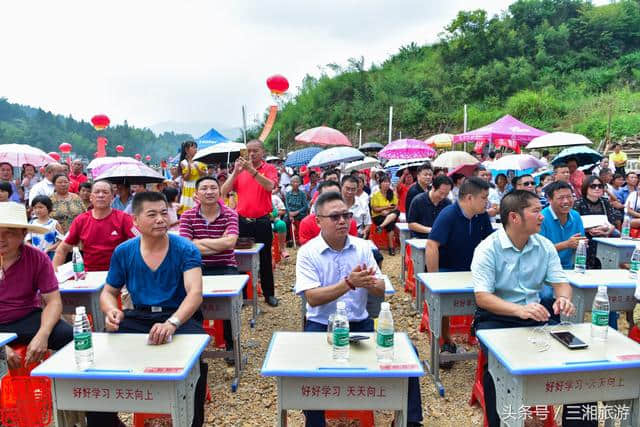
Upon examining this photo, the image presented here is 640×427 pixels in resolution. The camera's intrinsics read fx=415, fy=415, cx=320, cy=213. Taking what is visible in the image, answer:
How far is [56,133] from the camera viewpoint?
69.8 meters

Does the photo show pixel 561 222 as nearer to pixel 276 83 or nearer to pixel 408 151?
pixel 276 83

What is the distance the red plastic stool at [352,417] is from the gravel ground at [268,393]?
0.22 m

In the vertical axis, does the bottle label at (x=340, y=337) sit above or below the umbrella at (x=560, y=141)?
below

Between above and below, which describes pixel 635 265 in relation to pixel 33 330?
above

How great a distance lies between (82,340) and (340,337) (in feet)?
4.34

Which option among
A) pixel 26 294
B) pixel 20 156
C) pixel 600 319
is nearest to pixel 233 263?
pixel 26 294

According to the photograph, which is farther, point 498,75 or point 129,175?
point 498,75

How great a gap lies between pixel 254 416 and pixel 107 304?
Answer: 1.40m

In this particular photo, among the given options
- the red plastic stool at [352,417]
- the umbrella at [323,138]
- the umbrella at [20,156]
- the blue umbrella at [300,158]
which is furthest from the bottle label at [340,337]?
the blue umbrella at [300,158]

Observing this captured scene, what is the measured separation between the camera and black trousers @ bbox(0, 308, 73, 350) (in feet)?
9.48

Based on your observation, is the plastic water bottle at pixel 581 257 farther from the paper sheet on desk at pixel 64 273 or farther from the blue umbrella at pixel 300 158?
the blue umbrella at pixel 300 158

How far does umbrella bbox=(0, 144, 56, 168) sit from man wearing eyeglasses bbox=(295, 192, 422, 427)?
728cm

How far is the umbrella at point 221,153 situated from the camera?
224 inches

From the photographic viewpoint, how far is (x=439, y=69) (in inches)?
1237
